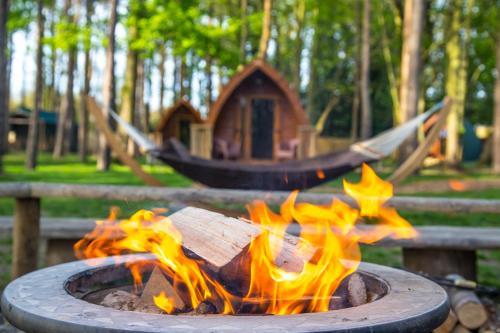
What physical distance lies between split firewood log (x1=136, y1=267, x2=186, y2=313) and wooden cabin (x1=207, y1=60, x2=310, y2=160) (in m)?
11.9

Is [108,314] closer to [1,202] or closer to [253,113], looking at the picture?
[1,202]

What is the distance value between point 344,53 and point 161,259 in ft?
113

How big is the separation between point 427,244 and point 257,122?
35.0 ft

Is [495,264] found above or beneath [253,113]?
beneath

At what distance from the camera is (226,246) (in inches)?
84.7

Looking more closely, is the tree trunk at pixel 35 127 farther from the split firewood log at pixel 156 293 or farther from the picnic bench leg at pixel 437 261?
the split firewood log at pixel 156 293

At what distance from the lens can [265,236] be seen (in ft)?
7.27

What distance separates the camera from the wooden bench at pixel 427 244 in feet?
14.3

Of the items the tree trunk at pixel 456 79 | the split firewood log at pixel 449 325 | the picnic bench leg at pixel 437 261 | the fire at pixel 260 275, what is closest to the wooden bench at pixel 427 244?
the picnic bench leg at pixel 437 261

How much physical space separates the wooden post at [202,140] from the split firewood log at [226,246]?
427 inches

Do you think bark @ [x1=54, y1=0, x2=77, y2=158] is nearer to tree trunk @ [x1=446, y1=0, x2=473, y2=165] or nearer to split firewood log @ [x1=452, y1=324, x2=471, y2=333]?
tree trunk @ [x1=446, y1=0, x2=473, y2=165]

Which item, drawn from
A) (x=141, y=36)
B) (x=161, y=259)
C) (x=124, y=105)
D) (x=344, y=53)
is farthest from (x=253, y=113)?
(x=344, y=53)

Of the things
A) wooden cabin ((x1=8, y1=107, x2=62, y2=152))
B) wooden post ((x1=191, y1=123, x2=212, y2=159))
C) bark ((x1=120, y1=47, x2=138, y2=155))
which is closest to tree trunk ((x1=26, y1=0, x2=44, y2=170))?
bark ((x1=120, y1=47, x2=138, y2=155))

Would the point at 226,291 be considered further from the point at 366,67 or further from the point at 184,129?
the point at 184,129
